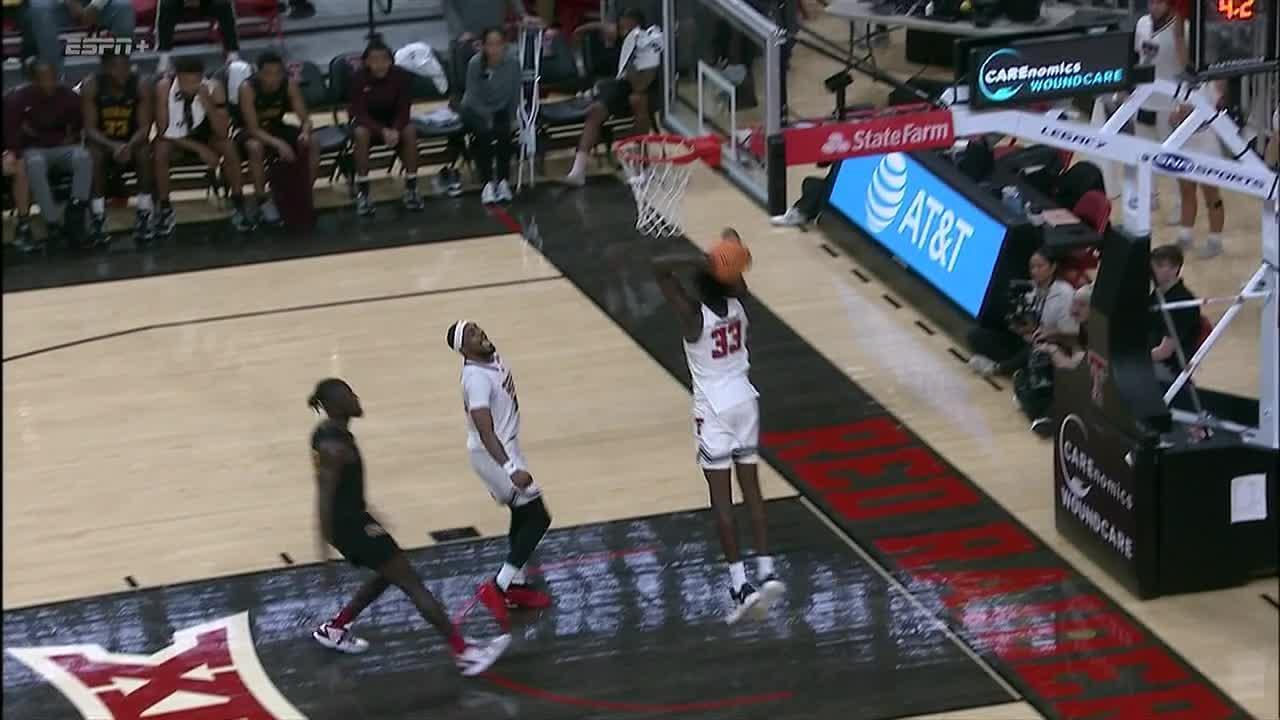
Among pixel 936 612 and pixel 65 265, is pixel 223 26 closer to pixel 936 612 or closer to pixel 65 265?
pixel 65 265

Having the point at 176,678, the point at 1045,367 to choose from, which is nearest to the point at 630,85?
the point at 1045,367

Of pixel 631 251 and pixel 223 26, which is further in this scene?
pixel 223 26

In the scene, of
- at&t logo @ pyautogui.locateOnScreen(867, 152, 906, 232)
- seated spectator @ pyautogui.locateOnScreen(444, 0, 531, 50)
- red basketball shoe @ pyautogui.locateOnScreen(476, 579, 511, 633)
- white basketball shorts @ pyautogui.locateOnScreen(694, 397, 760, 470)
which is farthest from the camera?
seated spectator @ pyautogui.locateOnScreen(444, 0, 531, 50)

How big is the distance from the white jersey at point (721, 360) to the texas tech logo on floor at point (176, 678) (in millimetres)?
2356

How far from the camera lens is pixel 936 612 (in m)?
→ 9.98

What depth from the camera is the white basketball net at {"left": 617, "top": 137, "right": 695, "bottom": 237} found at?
15.4m

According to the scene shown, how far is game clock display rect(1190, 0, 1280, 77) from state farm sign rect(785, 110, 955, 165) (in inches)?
56.3

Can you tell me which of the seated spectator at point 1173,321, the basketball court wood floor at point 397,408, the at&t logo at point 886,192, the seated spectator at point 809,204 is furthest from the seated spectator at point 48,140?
the seated spectator at point 1173,321

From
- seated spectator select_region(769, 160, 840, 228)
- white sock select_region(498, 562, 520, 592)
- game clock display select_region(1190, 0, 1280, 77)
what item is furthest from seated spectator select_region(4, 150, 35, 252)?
game clock display select_region(1190, 0, 1280, 77)

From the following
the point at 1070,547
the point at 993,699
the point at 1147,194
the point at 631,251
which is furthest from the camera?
the point at 631,251

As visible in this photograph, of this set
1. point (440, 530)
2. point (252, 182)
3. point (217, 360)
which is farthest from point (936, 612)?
point (252, 182)

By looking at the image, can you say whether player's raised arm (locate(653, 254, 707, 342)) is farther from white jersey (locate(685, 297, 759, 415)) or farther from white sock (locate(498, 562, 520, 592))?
white sock (locate(498, 562, 520, 592))

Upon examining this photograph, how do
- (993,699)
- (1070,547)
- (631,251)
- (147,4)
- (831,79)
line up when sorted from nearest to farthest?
(993,699)
(1070,547)
(631,251)
(831,79)
(147,4)

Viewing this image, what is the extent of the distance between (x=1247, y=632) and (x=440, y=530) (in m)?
4.24
